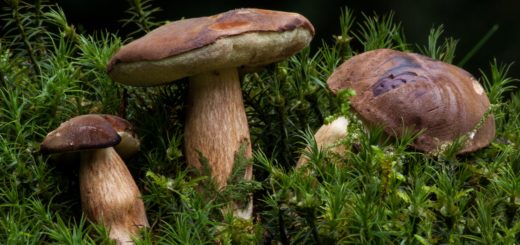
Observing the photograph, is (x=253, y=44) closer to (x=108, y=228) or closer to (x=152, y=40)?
(x=152, y=40)

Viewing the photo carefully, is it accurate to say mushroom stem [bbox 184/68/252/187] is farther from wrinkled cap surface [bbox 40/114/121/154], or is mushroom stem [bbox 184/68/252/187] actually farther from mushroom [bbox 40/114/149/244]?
wrinkled cap surface [bbox 40/114/121/154]

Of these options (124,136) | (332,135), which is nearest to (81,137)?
(124,136)

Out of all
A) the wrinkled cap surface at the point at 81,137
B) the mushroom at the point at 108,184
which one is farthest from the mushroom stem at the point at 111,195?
the wrinkled cap surface at the point at 81,137

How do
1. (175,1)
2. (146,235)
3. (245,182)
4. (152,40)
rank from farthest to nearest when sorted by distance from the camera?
1. (175,1)
2. (245,182)
3. (152,40)
4. (146,235)

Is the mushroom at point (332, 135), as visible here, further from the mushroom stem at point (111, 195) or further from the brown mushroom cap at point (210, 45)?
the mushroom stem at point (111, 195)

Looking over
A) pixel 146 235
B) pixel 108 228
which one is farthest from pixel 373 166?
pixel 108 228

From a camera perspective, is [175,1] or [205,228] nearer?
[205,228]
